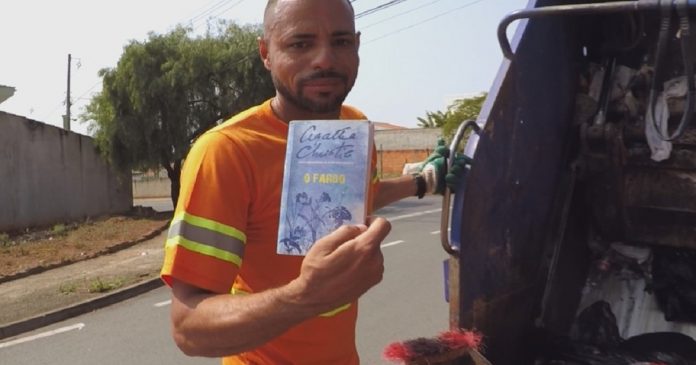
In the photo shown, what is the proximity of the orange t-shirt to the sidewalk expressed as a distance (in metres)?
6.89

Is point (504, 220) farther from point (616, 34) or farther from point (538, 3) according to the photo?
point (616, 34)

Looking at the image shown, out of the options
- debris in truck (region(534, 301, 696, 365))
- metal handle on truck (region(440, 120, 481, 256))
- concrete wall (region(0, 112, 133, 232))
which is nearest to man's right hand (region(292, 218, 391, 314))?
metal handle on truck (region(440, 120, 481, 256))

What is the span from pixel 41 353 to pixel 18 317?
168 cm

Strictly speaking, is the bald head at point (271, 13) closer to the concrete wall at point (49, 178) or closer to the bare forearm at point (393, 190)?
the bare forearm at point (393, 190)

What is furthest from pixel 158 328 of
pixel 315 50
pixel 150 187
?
pixel 150 187

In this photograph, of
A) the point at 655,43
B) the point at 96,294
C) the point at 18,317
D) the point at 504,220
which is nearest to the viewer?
the point at 504,220

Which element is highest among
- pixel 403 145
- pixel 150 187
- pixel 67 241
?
pixel 403 145

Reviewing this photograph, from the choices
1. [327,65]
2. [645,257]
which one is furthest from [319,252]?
[645,257]

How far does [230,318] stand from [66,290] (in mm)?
8775

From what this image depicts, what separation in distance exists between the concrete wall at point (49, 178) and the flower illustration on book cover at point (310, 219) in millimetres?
16106

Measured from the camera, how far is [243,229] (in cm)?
160

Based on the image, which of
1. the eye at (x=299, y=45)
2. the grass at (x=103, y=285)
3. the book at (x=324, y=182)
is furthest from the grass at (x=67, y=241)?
the book at (x=324, y=182)

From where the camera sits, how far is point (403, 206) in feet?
63.5

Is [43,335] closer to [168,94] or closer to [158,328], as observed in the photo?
[158,328]
